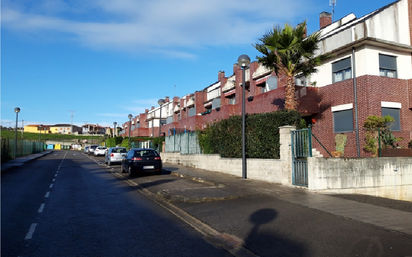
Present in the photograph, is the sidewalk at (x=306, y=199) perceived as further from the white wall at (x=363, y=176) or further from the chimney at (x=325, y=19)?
the chimney at (x=325, y=19)

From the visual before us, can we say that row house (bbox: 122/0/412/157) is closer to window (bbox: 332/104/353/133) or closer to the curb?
window (bbox: 332/104/353/133)

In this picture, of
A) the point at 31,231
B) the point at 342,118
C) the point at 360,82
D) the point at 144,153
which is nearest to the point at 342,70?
the point at 360,82

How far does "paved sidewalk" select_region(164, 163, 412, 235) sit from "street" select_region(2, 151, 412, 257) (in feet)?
1.11

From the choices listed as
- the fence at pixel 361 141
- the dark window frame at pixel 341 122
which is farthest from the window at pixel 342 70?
the fence at pixel 361 141

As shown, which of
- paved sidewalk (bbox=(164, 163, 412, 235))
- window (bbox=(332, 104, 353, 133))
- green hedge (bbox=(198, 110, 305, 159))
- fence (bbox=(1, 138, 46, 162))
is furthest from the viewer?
fence (bbox=(1, 138, 46, 162))

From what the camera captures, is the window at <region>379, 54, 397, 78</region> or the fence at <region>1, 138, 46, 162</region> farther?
the fence at <region>1, 138, 46, 162</region>

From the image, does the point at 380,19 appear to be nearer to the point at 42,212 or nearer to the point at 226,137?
the point at 226,137

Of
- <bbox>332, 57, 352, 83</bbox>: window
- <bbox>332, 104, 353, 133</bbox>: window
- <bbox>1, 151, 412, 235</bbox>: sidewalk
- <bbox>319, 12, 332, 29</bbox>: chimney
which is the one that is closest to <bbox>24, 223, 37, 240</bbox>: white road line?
<bbox>1, 151, 412, 235</bbox>: sidewalk

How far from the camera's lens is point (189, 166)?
22562 mm

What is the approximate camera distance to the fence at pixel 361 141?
15430 mm

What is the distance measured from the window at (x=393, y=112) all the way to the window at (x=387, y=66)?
1.78m

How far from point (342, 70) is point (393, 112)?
3690 mm

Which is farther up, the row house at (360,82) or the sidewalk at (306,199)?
the row house at (360,82)

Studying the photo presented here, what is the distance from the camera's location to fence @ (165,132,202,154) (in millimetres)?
21984
